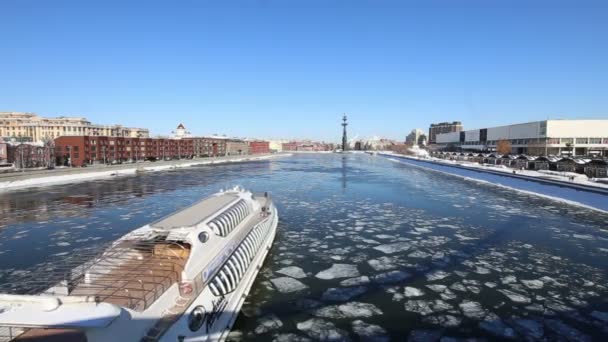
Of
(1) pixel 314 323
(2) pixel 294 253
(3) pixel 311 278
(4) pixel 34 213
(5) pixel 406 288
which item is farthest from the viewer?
(4) pixel 34 213

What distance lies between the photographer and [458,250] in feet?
43.2

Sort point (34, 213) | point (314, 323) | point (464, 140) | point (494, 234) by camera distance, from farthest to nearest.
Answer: point (464, 140) → point (34, 213) → point (494, 234) → point (314, 323)

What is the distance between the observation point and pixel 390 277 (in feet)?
34.2

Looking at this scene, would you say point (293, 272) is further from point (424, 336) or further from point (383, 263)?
point (424, 336)

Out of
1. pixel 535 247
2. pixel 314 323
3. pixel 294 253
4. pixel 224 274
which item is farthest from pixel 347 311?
pixel 535 247

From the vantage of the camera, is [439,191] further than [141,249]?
Yes

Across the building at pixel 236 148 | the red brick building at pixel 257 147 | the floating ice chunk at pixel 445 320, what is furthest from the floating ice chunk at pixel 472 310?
the red brick building at pixel 257 147

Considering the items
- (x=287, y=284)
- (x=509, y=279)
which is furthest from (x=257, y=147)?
(x=509, y=279)

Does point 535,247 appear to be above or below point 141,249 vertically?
below

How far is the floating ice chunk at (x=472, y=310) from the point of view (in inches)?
319

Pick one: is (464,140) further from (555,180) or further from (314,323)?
(314,323)

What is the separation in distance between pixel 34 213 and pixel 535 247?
2635 cm

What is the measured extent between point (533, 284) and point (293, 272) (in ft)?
22.9

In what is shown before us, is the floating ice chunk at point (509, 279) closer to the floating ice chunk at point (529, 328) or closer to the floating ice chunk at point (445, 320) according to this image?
the floating ice chunk at point (529, 328)
